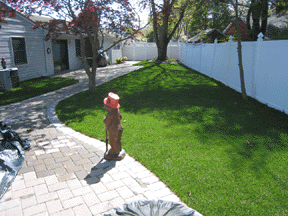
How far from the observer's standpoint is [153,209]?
299cm

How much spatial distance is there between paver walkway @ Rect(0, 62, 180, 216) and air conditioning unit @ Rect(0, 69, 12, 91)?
20.6 feet

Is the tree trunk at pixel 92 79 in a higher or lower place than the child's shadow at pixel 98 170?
higher

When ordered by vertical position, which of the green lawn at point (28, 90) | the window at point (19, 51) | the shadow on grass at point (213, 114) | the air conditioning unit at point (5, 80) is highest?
the window at point (19, 51)

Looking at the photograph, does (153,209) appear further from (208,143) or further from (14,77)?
(14,77)

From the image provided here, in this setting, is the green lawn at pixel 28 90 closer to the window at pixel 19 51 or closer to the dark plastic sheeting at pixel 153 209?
the window at pixel 19 51

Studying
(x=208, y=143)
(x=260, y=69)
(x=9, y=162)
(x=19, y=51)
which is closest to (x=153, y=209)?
(x=208, y=143)

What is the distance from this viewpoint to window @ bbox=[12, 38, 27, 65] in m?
13.1

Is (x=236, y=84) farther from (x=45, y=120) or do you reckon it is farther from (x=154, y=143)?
(x=45, y=120)

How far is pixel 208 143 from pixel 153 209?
2.58 m

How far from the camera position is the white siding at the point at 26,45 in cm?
1220

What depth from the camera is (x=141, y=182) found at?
3.83m

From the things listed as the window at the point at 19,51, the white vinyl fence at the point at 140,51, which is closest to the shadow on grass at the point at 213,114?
the window at the point at 19,51

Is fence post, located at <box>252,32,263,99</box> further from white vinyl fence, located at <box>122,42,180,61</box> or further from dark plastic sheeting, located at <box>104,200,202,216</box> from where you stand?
white vinyl fence, located at <box>122,42,180,61</box>

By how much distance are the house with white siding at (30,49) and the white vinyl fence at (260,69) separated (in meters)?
10.5
